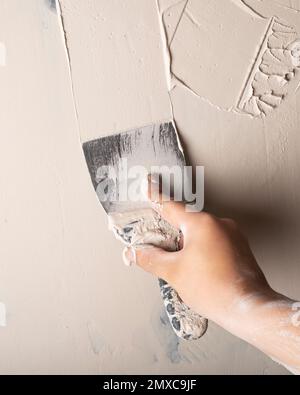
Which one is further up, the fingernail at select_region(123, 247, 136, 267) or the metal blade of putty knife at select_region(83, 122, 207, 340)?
the metal blade of putty knife at select_region(83, 122, 207, 340)

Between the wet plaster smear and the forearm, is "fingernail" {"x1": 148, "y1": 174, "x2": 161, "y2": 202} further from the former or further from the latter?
the forearm

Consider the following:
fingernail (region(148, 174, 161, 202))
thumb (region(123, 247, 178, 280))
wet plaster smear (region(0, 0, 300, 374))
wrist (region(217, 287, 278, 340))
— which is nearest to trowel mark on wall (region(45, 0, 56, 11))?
wet plaster smear (region(0, 0, 300, 374))

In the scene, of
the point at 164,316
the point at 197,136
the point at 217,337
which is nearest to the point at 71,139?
the point at 197,136

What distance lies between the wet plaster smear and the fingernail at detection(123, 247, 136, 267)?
0.16ft

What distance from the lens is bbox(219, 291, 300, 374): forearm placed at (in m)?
0.67

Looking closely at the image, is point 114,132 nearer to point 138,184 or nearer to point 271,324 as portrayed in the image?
point 138,184

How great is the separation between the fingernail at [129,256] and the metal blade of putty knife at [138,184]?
0.01 meters

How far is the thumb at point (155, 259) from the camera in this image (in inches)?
32.5

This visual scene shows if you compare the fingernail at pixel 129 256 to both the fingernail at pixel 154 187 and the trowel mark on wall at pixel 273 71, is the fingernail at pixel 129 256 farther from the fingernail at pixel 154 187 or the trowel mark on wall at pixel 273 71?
the trowel mark on wall at pixel 273 71

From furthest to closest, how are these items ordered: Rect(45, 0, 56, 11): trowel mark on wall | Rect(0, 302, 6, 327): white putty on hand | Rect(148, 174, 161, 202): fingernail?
Rect(0, 302, 6, 327): white putty on hand
Rect(148, 174, 161, 202): fingernail
Rect(45, 0, 56, 11): trowel mark on wall

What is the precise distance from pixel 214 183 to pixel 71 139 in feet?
1.02

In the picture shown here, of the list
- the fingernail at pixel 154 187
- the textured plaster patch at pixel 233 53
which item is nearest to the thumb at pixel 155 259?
the fingernail at pixel 154 187

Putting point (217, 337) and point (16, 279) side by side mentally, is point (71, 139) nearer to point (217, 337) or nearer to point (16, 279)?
point (16, 279)

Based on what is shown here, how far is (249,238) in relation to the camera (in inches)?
38.5
